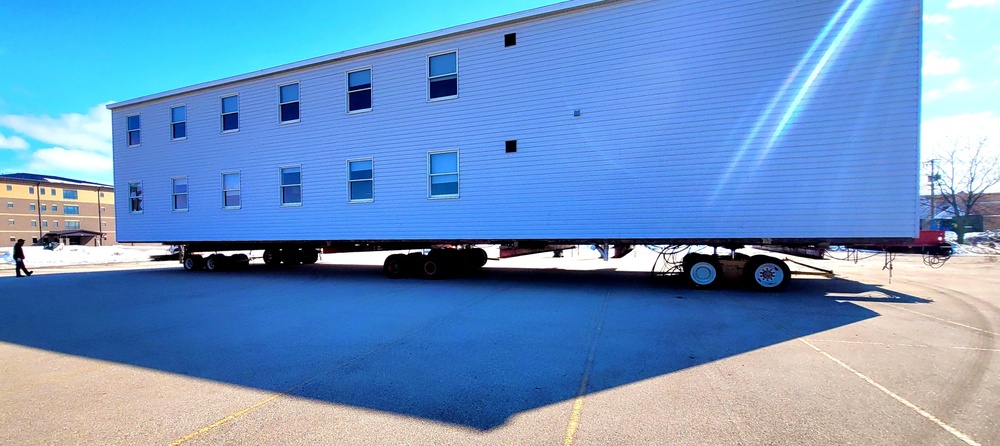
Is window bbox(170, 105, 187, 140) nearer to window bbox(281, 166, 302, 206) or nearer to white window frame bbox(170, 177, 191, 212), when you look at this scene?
white window frame bbox(170, 177, 191, 212)

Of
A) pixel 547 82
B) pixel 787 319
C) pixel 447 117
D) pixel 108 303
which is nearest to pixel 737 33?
pixel 547 82

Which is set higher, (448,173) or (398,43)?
(398,43)

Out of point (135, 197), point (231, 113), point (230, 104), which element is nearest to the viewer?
point (231, 113)

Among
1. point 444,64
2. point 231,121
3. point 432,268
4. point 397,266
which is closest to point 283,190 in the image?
point 231,121

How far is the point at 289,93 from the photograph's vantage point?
1465 cm

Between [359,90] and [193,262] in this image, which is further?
[193,262]

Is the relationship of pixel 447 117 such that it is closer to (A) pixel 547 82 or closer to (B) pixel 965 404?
(A) pixel 547 82

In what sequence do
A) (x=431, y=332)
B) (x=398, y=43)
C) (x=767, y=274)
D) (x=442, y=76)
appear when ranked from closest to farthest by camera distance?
1. (x=431, y=332)
2. (x=767, y=274)
3. (x=442, y=76)
4. (x=398, y=43)

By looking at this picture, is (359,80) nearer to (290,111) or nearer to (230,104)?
(290,111)

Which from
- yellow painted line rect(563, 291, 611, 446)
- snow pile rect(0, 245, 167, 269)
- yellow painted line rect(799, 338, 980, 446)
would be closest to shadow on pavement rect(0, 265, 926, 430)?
yellow painted line rect(563, 291, 611, 446)

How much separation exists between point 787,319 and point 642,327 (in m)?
2.82

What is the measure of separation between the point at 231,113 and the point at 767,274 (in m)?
18.4

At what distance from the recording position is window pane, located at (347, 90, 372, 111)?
44.5ft

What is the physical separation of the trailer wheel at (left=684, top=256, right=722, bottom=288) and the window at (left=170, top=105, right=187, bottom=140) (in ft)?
62.6
